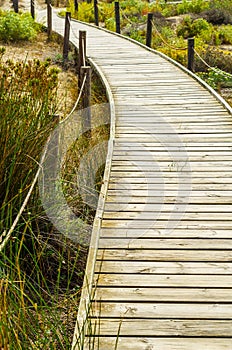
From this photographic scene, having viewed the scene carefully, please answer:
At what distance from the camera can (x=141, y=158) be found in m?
5.27

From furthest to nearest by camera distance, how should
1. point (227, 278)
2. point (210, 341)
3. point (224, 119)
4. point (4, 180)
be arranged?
point (224, 119)
point (4, 180)
point (227, 278)
point (210, 341)

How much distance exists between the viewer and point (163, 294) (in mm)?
3178

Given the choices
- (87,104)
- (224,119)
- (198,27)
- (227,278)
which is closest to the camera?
(227,278)

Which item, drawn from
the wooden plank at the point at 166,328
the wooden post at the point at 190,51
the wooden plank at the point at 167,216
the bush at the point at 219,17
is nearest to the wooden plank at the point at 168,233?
the wooden plank at the point at 167,216

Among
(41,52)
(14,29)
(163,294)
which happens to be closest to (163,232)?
(163,294)

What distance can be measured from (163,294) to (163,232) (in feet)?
2.47

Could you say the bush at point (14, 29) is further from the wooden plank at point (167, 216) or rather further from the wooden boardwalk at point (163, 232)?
the wooden plank at point (167, 216)

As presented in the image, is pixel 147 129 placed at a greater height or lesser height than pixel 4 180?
lesser

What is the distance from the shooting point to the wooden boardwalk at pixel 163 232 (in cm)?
290

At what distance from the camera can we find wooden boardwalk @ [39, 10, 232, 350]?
114 inches

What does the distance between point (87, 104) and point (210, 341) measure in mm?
4662

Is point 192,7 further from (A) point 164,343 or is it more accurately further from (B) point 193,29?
(A) point 164,343

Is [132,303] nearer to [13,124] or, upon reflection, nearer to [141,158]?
[13,124]

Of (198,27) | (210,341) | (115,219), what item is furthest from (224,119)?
(198,27)
